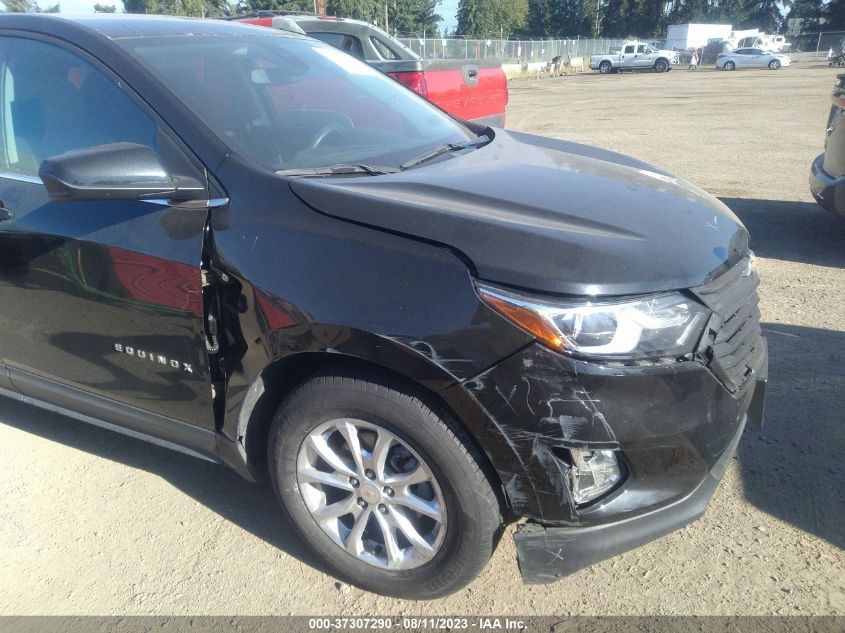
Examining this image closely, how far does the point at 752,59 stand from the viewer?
42.3 metres

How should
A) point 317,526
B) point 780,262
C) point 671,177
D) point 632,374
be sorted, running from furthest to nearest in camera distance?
point 780,262
point 671,177
point 317,526
point 632,374

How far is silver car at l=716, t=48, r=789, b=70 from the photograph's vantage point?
41750 millimetres

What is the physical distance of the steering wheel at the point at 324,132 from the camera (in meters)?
2.80

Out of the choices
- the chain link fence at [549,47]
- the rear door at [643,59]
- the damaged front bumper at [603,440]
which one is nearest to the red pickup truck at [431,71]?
the damaged front bumper at [603,440]

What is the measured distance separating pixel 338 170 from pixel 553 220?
2.73ft

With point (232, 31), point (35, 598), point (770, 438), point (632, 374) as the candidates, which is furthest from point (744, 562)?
point (232, 31)

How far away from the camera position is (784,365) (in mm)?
3797

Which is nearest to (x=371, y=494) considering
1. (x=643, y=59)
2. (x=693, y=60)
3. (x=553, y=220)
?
(x=553, y=220)

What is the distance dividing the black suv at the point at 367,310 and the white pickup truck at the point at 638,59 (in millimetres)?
46100

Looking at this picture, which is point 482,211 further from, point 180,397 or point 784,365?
point 784,365

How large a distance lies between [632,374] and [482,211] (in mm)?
680

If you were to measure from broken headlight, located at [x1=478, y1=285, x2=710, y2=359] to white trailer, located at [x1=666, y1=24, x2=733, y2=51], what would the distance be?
6026 centimetres

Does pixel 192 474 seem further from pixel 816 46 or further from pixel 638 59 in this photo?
pixel 816 46

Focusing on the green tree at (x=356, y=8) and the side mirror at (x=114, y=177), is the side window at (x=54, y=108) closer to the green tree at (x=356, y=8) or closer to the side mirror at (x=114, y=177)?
the side mirror at (x=114, y=177)
